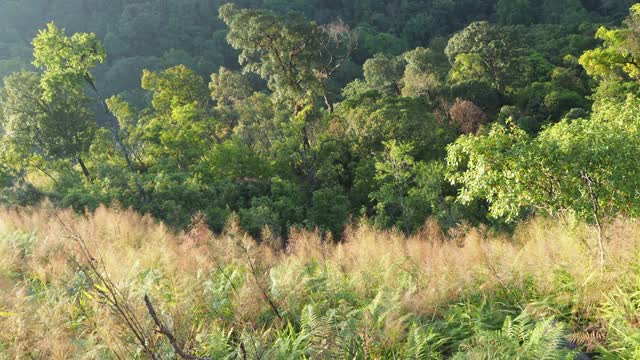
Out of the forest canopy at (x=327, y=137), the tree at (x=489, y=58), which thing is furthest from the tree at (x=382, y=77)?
the tree at (x=489, y=58)

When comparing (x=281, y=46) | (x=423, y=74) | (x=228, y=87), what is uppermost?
(x=228, y=87)

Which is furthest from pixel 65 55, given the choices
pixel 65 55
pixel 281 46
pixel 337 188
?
pixel 337 188

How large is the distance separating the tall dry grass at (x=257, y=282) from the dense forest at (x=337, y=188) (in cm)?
4

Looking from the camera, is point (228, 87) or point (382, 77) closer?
point (228, 87)

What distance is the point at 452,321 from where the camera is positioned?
4852 mm

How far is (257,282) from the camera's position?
15.1 ft

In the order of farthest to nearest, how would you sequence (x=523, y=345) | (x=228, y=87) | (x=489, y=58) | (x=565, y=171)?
(x=489, y=58) < (x=228, y=87) < (x=565, y=171) < (x=523, y=345)

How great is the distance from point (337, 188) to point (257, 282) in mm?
13758

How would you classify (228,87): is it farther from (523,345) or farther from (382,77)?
(523,345)

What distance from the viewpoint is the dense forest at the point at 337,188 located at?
14.7ft

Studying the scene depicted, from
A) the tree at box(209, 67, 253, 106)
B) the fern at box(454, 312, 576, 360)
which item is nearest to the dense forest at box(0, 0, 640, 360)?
the fern at box(454, 312, 576, 360)

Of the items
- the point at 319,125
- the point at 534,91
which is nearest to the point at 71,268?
the point at 319,125

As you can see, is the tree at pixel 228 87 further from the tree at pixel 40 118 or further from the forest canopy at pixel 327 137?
the tree at pixel 40 118

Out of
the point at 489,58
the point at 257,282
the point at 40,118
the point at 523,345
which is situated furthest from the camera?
the point at 489,58
